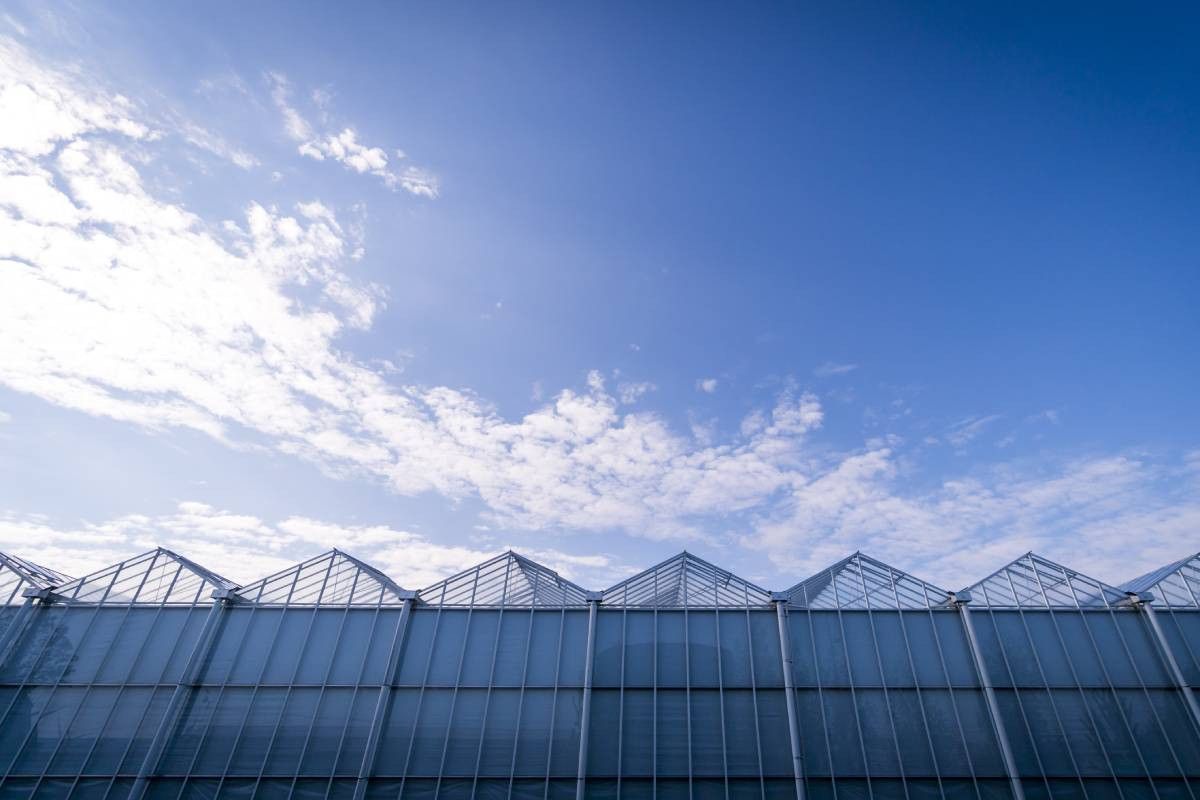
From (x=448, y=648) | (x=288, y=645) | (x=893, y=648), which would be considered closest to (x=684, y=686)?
(x=893, y=648)

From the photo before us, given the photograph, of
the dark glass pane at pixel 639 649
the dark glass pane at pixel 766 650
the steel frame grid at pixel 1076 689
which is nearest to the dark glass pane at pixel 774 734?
the dark glass pane at pixel 766 650

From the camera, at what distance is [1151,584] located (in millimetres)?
26891

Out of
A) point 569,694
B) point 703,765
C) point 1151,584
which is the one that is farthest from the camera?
point 1151,584

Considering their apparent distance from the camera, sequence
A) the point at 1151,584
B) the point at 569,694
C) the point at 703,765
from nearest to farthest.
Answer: the point at 703,765
the point at 569,694
the point at 1151,584

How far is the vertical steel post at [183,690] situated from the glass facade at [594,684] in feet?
0.27

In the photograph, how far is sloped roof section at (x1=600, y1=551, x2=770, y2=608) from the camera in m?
27.0

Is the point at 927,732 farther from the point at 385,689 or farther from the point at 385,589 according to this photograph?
the point at 385,589

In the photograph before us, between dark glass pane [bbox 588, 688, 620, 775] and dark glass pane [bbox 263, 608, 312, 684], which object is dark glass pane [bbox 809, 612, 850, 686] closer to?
dark glass pane [bbox 588, 688, 620, 775]

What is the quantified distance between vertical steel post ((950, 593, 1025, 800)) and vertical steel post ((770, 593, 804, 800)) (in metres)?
8.35

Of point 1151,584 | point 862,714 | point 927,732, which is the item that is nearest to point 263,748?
point 862,714

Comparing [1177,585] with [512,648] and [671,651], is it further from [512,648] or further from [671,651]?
[512,648]

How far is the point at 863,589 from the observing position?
89.0ft

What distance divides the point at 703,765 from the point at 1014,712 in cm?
1396

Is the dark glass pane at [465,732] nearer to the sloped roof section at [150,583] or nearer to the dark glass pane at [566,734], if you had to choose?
the dark glass pane at [566,734]
